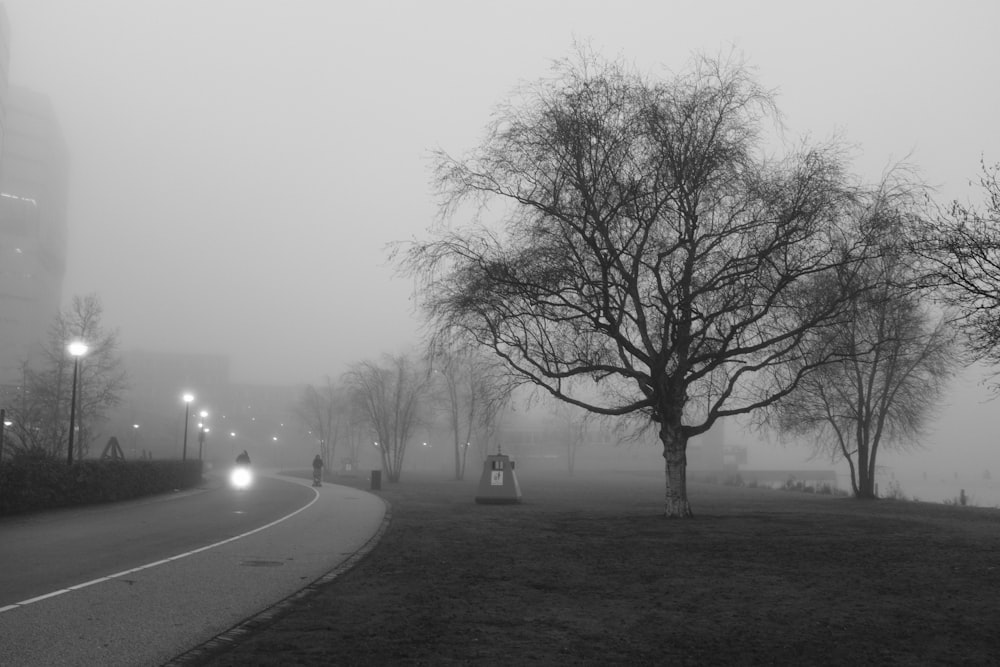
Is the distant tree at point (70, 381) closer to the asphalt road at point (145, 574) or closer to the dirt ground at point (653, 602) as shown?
the asphalt road at point (145, 574)

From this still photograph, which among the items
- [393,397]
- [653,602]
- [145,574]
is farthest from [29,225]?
[653,602]

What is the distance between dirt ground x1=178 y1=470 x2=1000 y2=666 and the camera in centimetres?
673

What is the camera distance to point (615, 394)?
25484 mm

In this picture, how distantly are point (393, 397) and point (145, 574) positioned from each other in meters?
51.3

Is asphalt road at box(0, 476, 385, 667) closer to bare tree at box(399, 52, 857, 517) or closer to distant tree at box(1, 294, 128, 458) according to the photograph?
bare tree at box(399, 52, 857, 517)

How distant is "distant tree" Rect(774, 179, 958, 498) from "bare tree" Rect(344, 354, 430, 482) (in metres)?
28.0

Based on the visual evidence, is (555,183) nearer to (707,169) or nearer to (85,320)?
(707,169)

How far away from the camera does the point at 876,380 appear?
111 ft

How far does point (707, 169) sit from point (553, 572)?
11.1 meters

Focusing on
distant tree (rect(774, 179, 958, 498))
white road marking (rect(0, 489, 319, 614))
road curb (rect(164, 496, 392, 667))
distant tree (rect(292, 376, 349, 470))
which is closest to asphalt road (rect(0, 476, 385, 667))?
white road marking (rect(0, 489, 319, 614))

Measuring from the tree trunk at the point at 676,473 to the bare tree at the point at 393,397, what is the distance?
36.1 metres

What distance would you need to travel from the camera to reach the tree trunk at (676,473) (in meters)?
20.8

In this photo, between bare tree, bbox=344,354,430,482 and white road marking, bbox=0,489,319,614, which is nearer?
white road marking, bbox=0,489,319,614

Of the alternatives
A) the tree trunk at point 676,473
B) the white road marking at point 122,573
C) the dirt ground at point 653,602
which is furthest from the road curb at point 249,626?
the tree trunk at point 676,473
